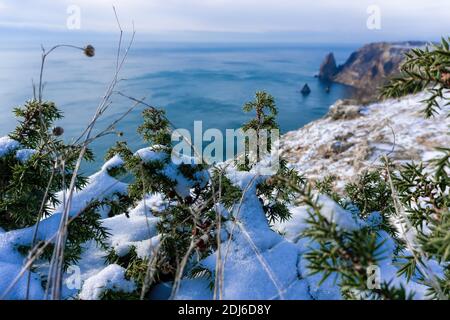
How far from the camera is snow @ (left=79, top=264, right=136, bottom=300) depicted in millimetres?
2668

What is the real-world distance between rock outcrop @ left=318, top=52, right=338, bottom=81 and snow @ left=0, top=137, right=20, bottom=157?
155 metres

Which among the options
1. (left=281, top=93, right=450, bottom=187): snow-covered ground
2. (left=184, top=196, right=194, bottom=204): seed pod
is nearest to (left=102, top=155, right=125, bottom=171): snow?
(left=184, top=196, right=194, bottom=204): seed pod

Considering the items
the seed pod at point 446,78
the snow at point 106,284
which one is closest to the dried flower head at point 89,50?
the snow at point 106,284

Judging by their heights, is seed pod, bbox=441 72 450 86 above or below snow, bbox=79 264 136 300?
above

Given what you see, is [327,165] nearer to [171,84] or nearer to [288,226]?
[288,226]

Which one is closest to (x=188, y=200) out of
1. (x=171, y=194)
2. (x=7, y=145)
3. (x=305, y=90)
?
(x=171, y=194)

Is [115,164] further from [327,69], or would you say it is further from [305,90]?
[327,69]

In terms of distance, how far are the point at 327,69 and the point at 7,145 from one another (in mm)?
161063

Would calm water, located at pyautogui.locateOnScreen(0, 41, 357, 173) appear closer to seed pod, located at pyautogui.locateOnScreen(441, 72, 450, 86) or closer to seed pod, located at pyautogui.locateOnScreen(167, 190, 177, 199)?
seed pod, located at pyautogui.locateOnScreen(167, 190, 177, 199)

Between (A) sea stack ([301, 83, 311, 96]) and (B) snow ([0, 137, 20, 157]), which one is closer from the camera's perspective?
(B) snow ([0, 137, 20, 157])

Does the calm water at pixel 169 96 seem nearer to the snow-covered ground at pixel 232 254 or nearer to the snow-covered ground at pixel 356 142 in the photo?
the snow-covered ground at pixel 356 142

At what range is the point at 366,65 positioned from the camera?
494ft
